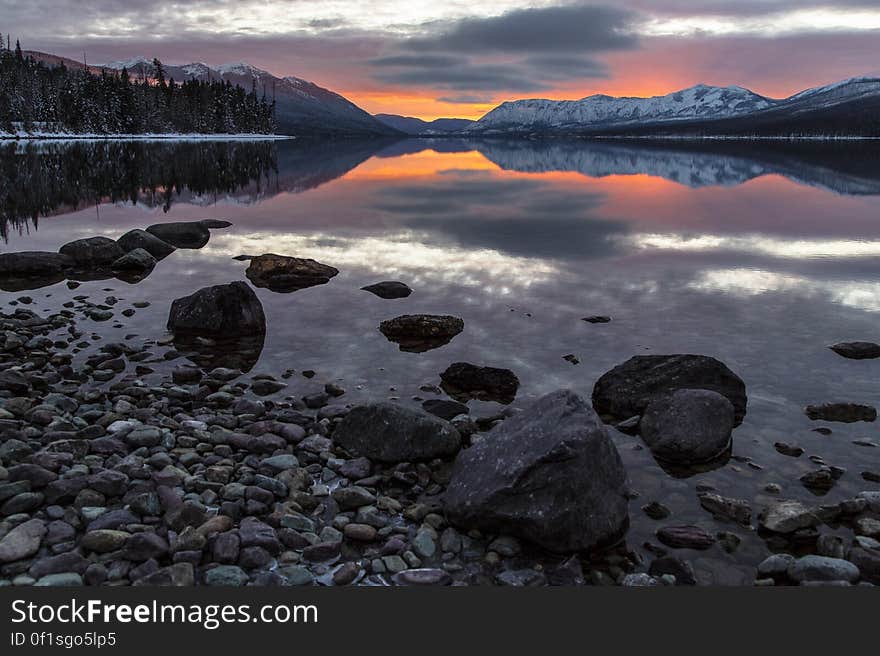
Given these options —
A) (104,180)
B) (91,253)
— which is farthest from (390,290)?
(104,180)

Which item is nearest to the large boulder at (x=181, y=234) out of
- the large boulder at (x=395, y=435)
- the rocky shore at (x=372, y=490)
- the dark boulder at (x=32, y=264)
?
the dark boulder at (x=32, y=264)

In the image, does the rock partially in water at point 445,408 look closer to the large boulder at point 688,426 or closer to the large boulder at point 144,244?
the large boulder at point 688,426

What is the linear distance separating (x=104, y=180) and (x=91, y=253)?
3746 centimetres

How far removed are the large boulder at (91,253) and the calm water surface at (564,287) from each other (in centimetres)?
166

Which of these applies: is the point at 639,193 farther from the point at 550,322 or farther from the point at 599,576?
the point at 599,576

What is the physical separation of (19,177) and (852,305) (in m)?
57.8

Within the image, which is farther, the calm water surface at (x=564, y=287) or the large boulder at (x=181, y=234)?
the large boulder at (x=181, y=234)

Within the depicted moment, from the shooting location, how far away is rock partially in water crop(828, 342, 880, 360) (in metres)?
14.2

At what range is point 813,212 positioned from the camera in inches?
1735

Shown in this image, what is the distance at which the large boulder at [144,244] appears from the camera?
2416 cm

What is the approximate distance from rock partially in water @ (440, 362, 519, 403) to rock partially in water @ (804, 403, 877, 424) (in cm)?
522

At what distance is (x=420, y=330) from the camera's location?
1525cm

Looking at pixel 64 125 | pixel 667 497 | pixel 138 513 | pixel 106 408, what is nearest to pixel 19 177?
pixel 106 408

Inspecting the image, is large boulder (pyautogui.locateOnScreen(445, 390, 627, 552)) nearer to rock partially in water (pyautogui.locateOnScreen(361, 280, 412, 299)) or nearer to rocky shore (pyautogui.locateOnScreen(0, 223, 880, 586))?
rocky shore (pyautogui.locateOnScreen(0, 223, 880, 586))
